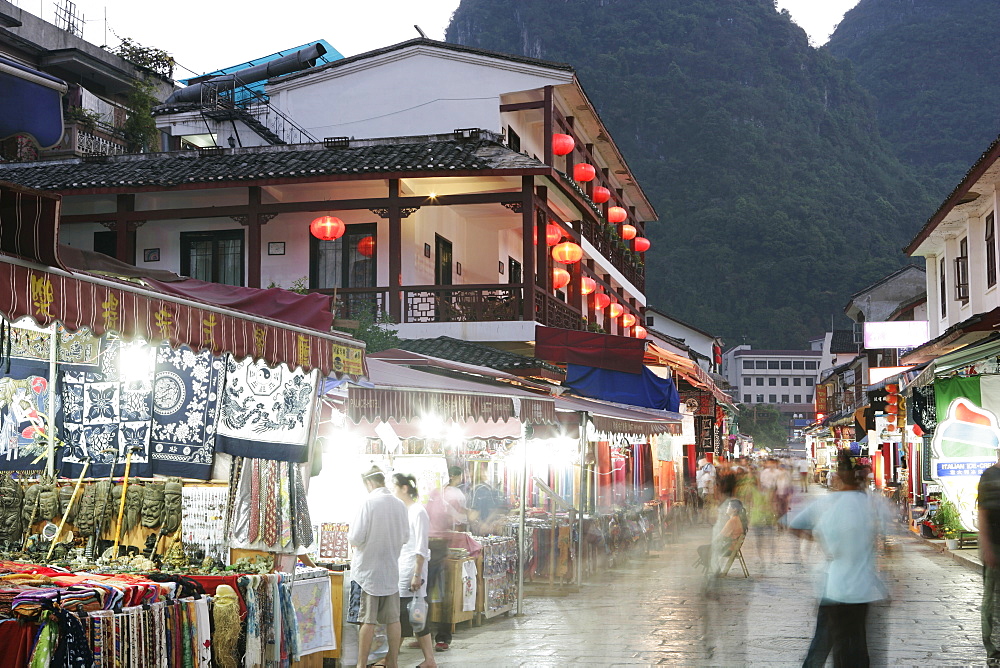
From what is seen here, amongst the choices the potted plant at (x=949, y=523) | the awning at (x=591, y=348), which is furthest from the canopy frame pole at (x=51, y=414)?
the potted plant at (x=949, y=523)

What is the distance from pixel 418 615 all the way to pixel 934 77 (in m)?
155

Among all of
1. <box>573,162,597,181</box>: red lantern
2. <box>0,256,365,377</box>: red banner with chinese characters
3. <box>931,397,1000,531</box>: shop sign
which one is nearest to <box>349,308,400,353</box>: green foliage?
<box>0,256,365,377</box>: red banner with chinese characters

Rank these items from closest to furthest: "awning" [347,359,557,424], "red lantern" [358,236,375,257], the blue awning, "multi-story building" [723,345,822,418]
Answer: the blue awning < "awning" [347,359,557,424] < "red lantern" [358,236,375,257] < "multi-story building" [723,345,822,418]

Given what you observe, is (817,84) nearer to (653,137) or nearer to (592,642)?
(653,137)

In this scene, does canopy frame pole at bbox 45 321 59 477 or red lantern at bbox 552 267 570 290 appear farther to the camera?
red lantern at bbox 552 267 570 290

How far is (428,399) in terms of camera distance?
427 inches

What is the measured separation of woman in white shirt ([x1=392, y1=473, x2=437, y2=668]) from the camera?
9.85 m

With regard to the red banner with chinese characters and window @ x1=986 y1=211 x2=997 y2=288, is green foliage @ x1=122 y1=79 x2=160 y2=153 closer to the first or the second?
window @ x1=986 y1=211 x2=997 y2=288

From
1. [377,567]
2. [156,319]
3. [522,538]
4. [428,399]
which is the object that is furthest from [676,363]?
[156,319]

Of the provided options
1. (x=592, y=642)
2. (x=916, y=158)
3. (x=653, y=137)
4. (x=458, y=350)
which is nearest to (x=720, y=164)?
(x=653, y=137)

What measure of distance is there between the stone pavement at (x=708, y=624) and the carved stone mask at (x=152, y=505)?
2793mm

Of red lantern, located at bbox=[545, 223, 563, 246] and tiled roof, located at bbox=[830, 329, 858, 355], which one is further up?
tiled roof, located at bbox=[830, 329, 858, 355]

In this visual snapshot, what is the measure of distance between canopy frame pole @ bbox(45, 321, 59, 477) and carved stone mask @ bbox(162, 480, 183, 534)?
1053 mm

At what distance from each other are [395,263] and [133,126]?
14.4 meters
